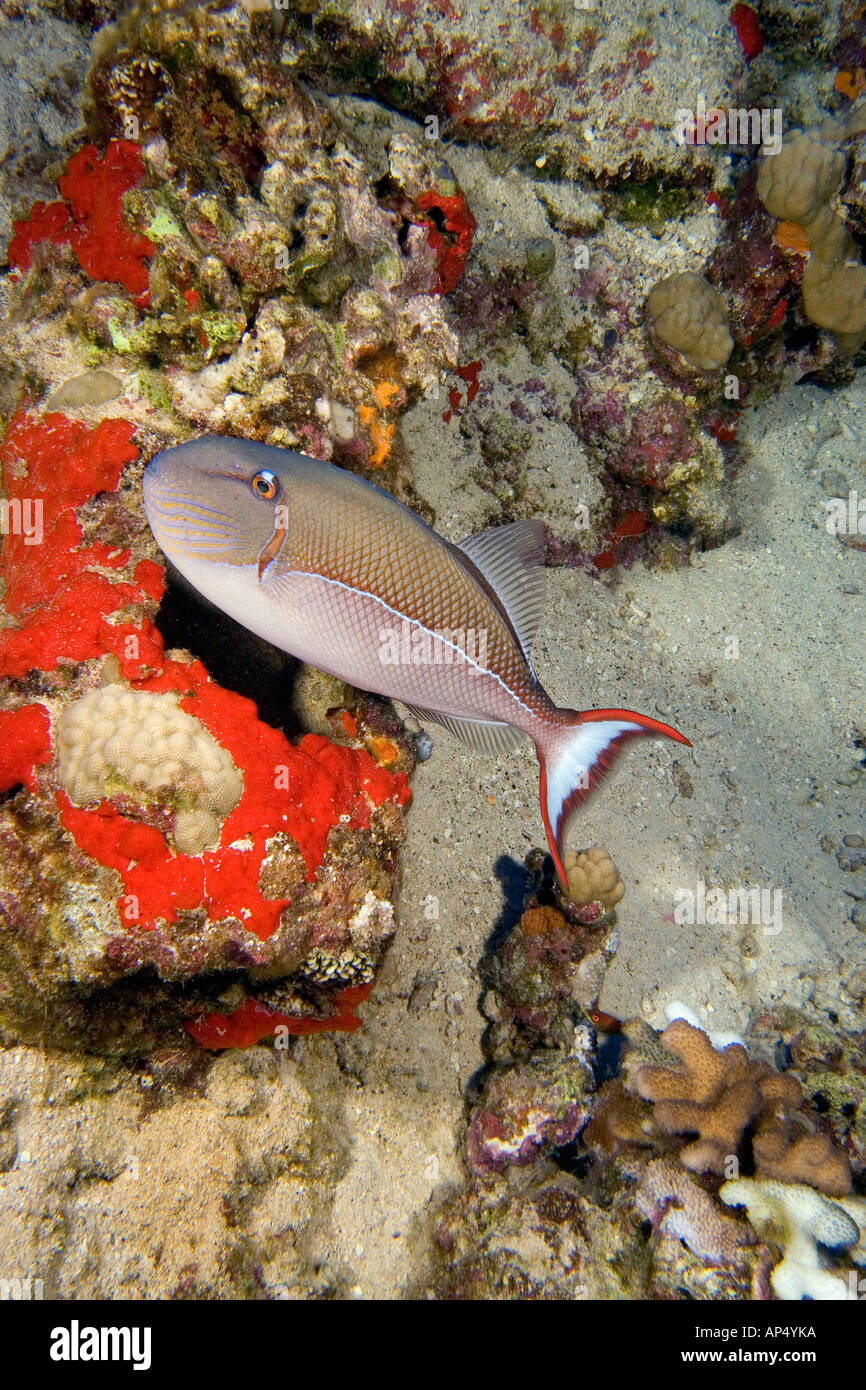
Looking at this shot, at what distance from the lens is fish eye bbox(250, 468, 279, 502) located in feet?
6.97

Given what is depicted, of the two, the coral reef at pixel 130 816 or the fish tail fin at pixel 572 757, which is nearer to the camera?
the fish tail fin at pixel 572 757

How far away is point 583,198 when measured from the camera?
4.91 m

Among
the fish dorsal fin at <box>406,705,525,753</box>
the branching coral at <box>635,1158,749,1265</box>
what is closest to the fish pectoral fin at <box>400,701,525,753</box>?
the fish dorsal fin at <box>406,705,525,753</box>

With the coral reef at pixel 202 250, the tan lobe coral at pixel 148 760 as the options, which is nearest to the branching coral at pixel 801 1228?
the tan lobe coral at pixel 148 760

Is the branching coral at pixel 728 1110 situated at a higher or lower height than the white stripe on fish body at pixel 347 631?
lower

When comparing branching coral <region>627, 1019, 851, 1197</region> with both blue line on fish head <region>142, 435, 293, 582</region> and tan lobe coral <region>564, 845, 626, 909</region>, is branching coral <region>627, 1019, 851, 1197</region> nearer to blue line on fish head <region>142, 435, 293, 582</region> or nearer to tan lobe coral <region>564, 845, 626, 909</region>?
tan lobe coral <region>564, 845, 626, 909</region>

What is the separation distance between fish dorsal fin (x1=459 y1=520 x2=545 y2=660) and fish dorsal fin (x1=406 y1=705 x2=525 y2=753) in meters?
0.35

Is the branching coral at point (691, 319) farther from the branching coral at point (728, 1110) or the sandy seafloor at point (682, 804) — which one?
the branching coral at point (728, 1110)

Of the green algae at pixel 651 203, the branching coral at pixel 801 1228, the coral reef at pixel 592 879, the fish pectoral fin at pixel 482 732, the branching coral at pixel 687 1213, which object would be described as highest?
the green algae at pixel 651 203

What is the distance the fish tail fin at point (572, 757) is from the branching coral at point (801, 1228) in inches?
63.8

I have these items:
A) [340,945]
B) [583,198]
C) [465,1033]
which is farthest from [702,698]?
[583,198]

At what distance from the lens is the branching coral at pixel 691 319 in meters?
4.56

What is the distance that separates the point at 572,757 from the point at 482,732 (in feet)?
1.26

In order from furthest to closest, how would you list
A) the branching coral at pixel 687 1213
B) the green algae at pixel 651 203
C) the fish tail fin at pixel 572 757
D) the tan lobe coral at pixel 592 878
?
the green algae at pixel 651 203
the tan lobe coral at pixel 592 878
the branching coral at pixel 687 1213
the fish tail fin at pixel 572 757
